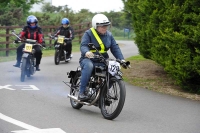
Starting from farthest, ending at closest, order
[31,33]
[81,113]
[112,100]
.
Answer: [31,33] → [81,113] → [112,100]

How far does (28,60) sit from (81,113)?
5756 mm

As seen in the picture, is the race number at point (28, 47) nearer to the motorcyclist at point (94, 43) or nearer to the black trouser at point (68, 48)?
the motorcyclist at point (94, 43)

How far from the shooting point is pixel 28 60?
15.8 m

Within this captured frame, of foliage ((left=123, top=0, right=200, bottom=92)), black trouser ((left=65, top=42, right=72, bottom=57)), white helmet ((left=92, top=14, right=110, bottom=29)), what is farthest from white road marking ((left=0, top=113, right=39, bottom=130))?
black trouser ((left=65, top=42, right=72, bottom=57))

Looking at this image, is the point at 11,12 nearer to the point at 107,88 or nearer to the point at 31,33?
the point at 31,33

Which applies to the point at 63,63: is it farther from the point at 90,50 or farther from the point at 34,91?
the point at 90,50

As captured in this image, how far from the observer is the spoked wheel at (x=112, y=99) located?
948 cm

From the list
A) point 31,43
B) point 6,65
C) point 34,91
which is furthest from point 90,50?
point 6,65

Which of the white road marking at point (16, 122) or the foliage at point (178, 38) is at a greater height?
the foliage at point (178, 38)

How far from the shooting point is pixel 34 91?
13336 millimetres

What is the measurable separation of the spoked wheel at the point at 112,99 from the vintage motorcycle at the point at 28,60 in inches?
228

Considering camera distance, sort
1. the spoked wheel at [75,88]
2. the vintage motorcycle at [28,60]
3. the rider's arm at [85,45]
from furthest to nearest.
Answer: the vintage motorcycle at [28,60], the spoked wheel at [75,88], the rider's arm at [85,45]

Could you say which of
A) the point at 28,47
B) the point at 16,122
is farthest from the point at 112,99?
the point at 28,47

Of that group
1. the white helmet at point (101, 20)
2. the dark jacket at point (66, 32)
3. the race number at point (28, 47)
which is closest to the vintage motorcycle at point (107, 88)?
the white helmet at point (101, 20)
